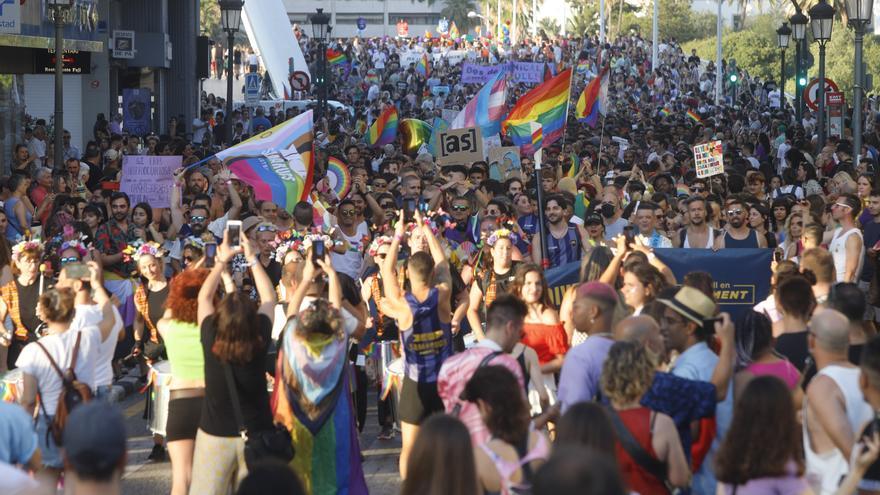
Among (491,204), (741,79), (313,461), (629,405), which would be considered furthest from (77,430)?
(741,79)

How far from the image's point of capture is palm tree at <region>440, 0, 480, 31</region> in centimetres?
15250

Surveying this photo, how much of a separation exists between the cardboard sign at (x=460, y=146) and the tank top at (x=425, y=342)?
10366 mm

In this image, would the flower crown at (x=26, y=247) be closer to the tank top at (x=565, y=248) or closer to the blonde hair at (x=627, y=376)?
the tank top at (x=565, y=248)

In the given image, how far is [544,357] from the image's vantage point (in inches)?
353

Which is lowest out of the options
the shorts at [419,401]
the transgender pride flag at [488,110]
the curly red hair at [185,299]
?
the shorts at [419,401]

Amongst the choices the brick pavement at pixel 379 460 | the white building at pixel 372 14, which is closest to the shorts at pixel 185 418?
the brick pavement at pixel 379 460

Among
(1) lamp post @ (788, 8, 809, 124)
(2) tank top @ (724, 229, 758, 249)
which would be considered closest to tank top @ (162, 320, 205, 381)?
(2) tank top @ (724, 229, 758, 249)

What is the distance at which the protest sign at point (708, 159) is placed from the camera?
18.0 metres

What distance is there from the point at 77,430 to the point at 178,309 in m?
3.00

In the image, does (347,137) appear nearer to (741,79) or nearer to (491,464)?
(491,464)

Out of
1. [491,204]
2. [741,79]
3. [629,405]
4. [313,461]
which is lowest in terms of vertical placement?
[313,461]

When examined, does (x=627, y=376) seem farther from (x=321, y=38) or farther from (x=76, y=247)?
(x=321, y=38)

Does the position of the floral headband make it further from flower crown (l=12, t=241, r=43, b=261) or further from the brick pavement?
flower crown (l=12, t=241, r=43, b=261)

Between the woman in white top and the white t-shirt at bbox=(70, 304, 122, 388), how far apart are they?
0.29 metres
